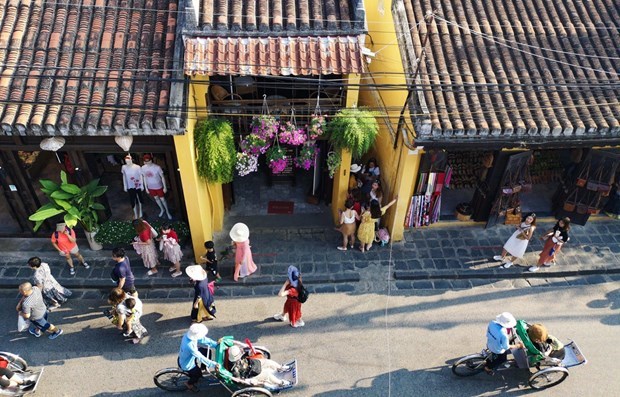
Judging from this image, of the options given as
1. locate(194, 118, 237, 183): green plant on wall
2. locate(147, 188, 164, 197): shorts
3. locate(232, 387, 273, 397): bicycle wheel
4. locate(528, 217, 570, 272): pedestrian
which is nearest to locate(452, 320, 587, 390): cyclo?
locate(528, 217, 570, 272): pedestrian

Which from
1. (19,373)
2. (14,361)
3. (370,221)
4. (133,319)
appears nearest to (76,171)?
(133,319)

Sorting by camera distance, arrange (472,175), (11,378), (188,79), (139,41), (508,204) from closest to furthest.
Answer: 1. (11,378)
2. (188,79)
3. (139,41)
4. (508,204)
5. (472,175)

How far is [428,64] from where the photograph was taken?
1209 centimetres

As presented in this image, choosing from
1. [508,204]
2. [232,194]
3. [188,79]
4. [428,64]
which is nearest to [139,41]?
[188,79]

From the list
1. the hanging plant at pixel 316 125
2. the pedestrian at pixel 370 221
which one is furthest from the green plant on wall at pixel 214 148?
the pedestrian at pixel 370 221

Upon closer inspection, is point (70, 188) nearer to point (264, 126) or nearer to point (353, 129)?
point (264, 126)

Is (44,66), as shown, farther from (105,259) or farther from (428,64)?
(428,64)

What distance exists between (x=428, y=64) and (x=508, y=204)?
4.75 m

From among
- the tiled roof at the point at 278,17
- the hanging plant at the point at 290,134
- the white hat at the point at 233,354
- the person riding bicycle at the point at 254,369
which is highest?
the tiled roof at the point at 278,17

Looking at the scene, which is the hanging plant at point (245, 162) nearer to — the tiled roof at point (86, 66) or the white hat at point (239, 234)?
the white hat at point (239, 234)

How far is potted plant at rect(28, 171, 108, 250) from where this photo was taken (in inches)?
458

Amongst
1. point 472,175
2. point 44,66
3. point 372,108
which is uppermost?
point 44,66

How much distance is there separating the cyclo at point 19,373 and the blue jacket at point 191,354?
3278 millimetres

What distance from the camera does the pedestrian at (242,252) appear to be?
1159 centimetres
